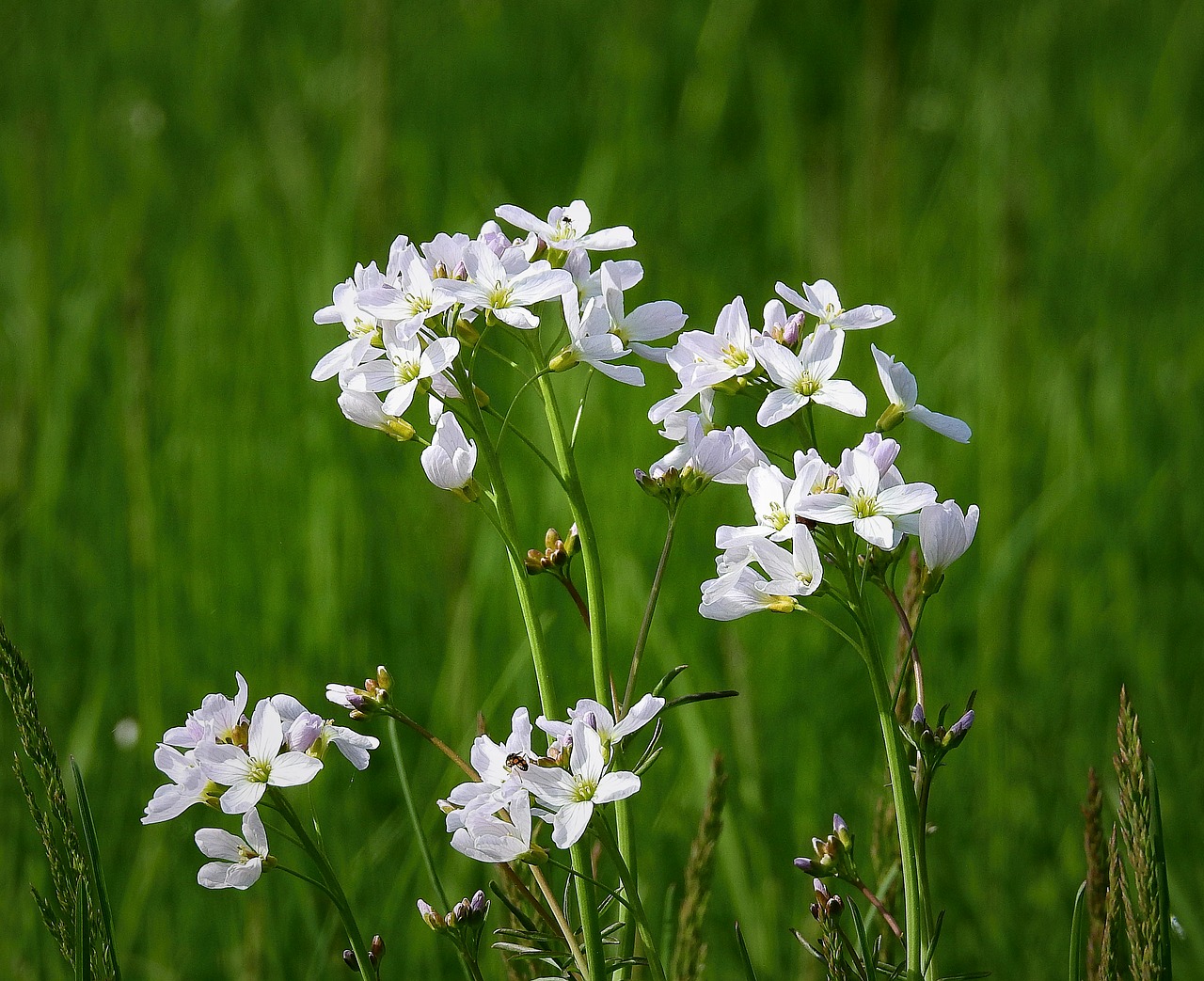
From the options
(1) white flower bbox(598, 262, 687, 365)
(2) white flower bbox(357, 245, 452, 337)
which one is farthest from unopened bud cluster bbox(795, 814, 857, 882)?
(2) white flower bbox(357, 245, 452, 337)

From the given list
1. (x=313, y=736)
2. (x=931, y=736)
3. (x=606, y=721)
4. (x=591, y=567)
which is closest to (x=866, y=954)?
(x=931, y=736)

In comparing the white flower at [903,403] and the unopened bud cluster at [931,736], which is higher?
the white flower at [903,403]

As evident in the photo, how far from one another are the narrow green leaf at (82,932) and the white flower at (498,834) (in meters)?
0.34

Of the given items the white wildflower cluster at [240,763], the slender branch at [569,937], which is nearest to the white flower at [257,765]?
the white wildflower cluster at [240,763]

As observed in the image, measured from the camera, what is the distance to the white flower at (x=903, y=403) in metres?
1.01

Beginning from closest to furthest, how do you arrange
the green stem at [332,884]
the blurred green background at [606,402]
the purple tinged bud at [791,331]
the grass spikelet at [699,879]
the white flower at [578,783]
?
the white flower at [578,783] < the green stem at [332,884] < the purple tinged bud at [791,331] < the grass spikelet at [699,879] < the blurred green background at [606,402]

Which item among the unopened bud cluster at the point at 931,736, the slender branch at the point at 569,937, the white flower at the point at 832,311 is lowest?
the slender branch at the point at 569,937

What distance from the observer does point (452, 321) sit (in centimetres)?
102

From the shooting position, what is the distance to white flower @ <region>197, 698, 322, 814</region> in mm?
907

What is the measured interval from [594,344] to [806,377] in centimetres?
19

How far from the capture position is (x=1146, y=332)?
364cm

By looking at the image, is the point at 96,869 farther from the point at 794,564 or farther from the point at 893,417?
the point at 893,417

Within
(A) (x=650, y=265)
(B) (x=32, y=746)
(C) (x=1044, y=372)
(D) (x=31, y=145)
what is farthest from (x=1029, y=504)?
(D) (x=31, y=145)

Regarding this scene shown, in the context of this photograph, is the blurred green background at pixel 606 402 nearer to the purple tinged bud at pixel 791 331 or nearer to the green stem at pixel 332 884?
the green stem at pixel 332 884
